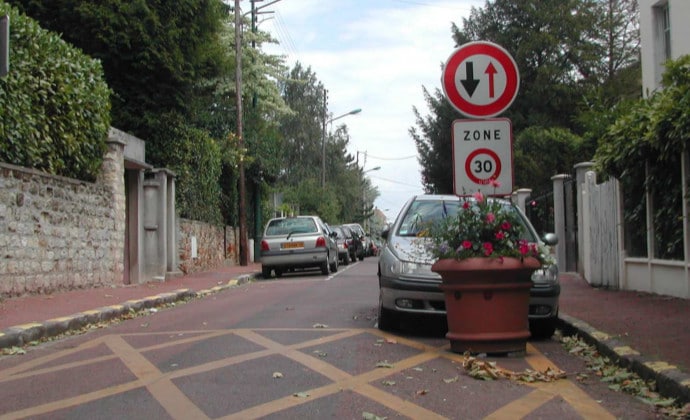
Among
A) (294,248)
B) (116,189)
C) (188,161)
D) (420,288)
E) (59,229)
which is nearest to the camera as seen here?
(420,288)

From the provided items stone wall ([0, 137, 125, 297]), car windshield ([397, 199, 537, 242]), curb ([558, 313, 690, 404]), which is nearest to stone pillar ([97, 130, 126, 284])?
stone wall ([0, 137, 125, 297])

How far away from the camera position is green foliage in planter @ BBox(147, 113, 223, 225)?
21.4 meters

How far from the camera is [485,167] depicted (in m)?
7.62

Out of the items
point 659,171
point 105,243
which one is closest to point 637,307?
point 659,171

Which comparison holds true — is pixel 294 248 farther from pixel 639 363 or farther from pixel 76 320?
pixel 639 363

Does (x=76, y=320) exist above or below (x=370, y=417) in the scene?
above

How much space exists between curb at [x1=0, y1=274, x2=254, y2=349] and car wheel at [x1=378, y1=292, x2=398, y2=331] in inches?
152

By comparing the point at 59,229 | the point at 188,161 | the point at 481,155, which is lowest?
the point at 59,229

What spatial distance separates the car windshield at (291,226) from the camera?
69.1ft

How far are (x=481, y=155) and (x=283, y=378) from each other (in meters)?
2.99

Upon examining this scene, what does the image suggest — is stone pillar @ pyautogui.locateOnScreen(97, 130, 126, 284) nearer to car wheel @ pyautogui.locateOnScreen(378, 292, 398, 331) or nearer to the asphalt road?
the asphalt road

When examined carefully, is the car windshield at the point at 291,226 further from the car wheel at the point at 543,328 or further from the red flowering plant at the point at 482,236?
the red flowering plant at the point at 482,236

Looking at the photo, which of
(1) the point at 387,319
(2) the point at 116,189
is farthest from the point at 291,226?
(1) the point at 387,319

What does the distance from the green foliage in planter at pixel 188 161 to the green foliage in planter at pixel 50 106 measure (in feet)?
Result: 19.9
